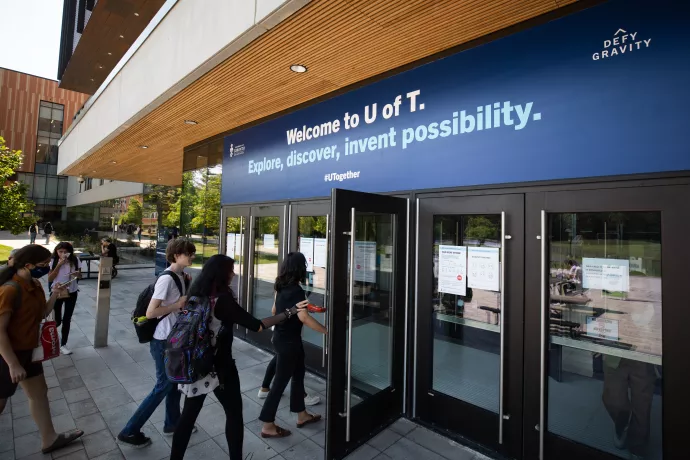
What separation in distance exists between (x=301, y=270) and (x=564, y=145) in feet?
8.15

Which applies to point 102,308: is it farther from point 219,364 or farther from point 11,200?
point 11,200

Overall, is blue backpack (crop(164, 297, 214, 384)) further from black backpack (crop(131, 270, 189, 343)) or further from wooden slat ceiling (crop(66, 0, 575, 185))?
wooden slat ceiling (crop(66, 0, 575, 185))

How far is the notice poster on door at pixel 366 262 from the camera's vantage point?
11.7 ft

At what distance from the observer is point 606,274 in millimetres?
2580

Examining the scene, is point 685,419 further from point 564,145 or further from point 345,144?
point 345,144

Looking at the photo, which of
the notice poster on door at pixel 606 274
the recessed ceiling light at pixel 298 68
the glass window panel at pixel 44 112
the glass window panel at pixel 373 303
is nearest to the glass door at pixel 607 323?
the notice poster on door at pixel 606 274

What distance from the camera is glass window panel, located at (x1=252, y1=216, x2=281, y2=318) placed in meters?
5.55

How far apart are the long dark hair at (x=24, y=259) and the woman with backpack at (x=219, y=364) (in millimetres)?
1522

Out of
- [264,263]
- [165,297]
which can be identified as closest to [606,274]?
[165,297]

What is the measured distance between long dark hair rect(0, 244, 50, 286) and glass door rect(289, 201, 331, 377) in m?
2.87

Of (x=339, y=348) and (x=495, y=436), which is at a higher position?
(x=339, y=348)

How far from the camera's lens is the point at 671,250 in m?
2.25

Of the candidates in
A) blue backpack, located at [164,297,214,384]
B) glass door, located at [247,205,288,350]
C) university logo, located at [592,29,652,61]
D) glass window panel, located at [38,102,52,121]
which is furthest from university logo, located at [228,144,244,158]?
glass window panel, located at [38,102,52,121]

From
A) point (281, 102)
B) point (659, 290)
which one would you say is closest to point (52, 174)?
point (281, 102)
